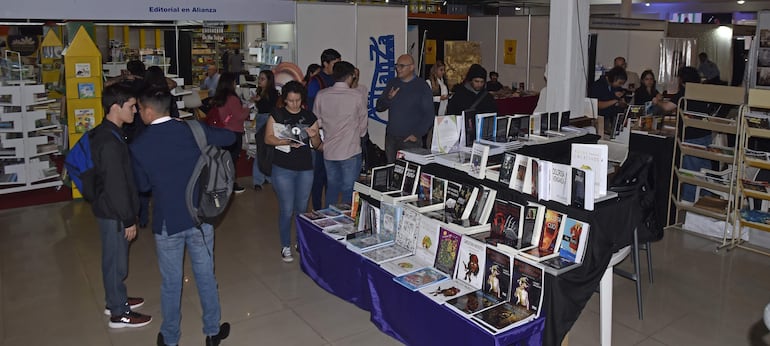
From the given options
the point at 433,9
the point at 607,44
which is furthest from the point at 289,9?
the point at 607,44

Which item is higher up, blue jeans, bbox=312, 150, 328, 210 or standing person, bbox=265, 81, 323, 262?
standing person, bbox=265, 81, 323, 262

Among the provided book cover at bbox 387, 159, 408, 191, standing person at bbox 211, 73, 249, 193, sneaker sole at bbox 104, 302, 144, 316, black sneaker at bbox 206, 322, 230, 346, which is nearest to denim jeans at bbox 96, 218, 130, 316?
sneaker sole at bbox 104, 302, 144, 316

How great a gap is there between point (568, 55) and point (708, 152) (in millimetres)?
1450

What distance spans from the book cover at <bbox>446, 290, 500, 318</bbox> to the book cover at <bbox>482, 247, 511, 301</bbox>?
36mm

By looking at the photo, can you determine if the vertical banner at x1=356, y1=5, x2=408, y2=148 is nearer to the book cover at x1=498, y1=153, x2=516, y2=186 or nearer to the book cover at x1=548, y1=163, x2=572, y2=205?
the book cover at x1=498, y1=153, x2=516, y2=186

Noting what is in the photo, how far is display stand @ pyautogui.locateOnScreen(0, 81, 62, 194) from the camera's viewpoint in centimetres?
693

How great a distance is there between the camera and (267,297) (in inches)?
175

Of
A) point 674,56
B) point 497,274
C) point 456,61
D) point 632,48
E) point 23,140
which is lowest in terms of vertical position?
point 497,274

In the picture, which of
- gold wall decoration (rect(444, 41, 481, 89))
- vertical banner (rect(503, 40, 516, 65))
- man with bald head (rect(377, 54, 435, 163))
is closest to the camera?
man with bald head (rect(377, 54, 435, 163))

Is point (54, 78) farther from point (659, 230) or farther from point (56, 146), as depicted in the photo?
point (659, 230)

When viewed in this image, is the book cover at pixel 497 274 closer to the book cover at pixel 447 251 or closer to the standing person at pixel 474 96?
the book cover at pixel 447 251

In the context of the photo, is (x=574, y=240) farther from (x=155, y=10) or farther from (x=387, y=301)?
(x=155, y=10)

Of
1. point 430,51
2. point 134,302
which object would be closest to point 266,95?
point 134,302

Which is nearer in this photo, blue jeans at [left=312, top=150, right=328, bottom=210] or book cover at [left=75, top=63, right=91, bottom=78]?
blue jeans at [left=312, top=150, right=328, bottom=210]
